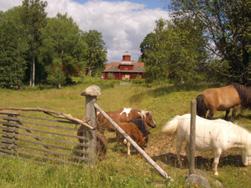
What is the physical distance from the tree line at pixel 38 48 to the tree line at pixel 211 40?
3349 cm

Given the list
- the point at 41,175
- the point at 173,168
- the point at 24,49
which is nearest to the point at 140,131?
the point at 173,168

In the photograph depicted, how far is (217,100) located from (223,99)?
0.26 m

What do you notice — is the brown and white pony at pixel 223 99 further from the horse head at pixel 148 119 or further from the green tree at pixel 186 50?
the green tree at pixel 186 50

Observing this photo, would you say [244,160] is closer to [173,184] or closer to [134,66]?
[173,184]

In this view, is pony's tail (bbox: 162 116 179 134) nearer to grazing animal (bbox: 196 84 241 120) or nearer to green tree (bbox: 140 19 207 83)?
→ grazing animal (bbox: 196 84 241 120)

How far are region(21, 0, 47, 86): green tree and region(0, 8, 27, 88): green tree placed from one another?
109 inches

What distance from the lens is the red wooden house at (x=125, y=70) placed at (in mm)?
92562

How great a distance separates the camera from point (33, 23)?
64.0 meters

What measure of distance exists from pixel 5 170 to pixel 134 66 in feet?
282

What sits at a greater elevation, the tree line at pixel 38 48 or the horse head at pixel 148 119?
the tree line at pixel 38 48

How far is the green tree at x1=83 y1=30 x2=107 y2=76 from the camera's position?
260ft

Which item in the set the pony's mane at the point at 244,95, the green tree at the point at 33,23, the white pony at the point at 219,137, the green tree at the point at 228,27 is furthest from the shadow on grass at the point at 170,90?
the green tree at the point at 33,23

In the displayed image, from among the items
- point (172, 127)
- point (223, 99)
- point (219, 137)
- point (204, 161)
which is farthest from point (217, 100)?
point (219, 137)

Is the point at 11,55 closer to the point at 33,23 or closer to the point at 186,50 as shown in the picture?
the point at 33,23
